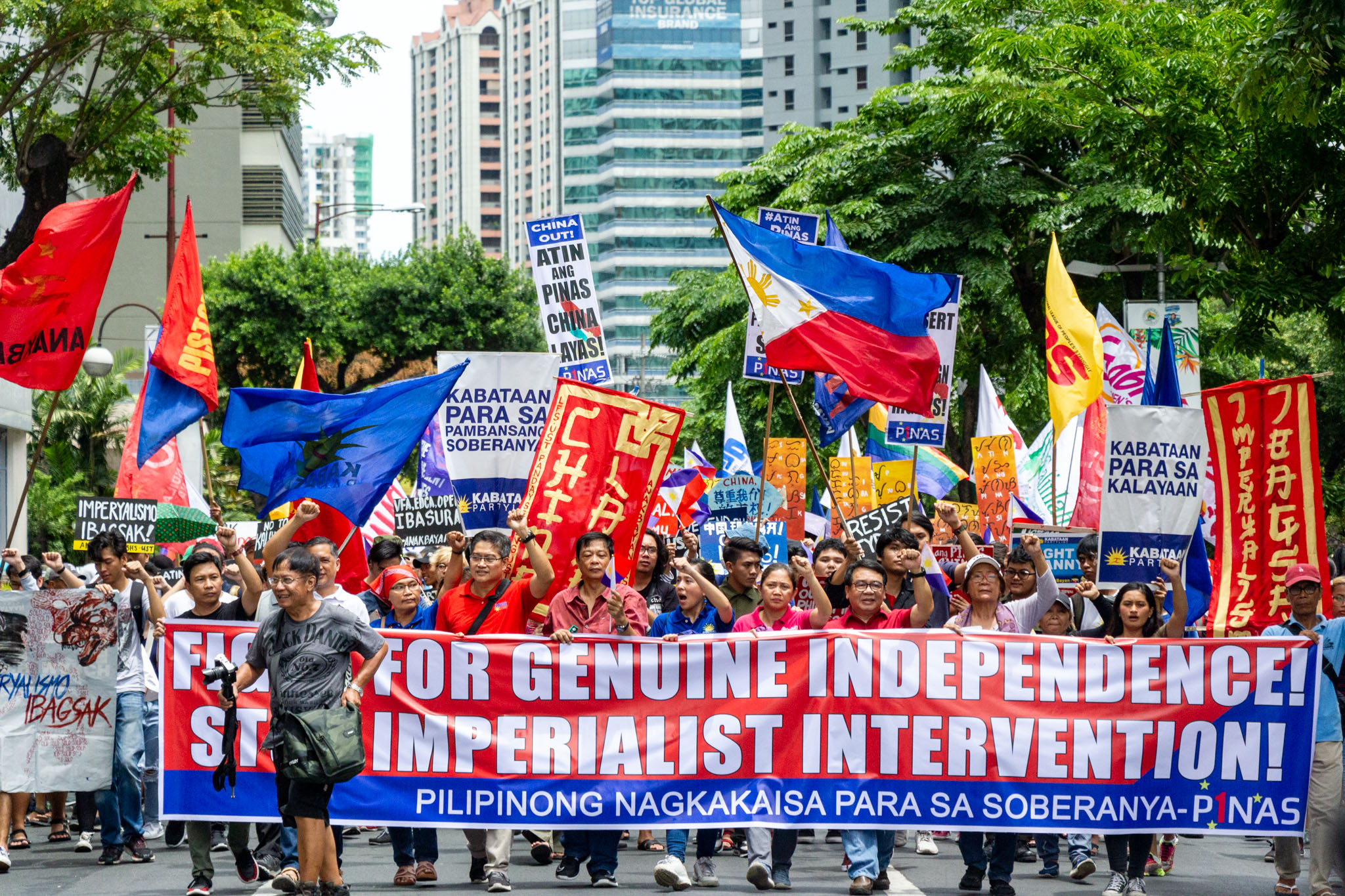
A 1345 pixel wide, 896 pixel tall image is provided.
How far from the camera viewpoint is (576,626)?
8.92m

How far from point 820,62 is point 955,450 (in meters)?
73.8

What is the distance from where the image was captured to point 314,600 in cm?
791

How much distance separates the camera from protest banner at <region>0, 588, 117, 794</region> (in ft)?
32.8

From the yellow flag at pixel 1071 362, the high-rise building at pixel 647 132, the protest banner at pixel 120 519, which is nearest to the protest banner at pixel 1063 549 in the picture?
the yellow flag at pixel 1071 362

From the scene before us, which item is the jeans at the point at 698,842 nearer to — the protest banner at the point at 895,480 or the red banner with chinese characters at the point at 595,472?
the red banner with chinese characters at the point at 595,472

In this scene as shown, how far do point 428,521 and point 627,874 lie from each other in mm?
3110

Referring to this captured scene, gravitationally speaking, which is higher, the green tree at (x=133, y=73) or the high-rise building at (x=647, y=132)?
the high-rise building at (x=647, y=132)

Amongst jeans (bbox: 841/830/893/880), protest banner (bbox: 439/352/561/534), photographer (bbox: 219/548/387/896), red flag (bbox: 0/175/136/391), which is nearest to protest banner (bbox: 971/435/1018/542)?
protest banner (bbox: 439/352/561/534)

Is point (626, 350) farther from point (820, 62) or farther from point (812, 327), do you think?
point (812, 327)

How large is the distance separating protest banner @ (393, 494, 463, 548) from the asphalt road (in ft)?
6.48

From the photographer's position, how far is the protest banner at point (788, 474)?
59.0 feet

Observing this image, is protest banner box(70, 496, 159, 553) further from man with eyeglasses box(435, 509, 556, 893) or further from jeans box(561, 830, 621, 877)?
jeans box(561, 830, 621, 877)

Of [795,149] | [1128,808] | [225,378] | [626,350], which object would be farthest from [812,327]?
[626,350]

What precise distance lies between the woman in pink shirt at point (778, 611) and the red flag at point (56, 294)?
19.2ft
